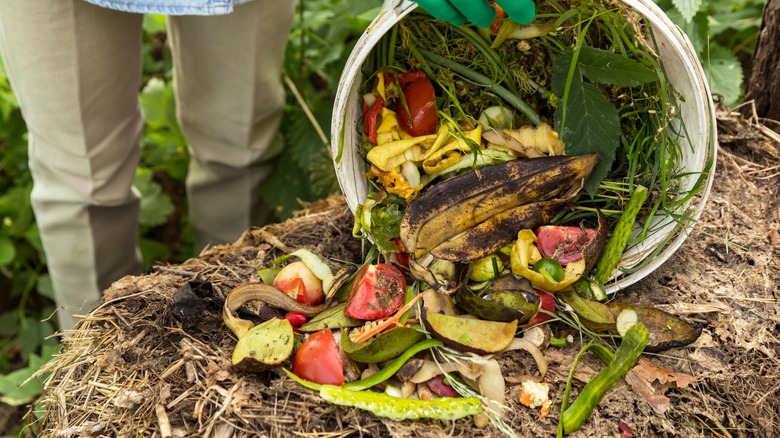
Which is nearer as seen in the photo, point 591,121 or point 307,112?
point 591,121

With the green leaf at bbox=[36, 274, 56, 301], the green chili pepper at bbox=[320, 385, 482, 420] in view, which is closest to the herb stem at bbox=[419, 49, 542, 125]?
the green chili pepper at bbox=[320, 385, 482, 420]

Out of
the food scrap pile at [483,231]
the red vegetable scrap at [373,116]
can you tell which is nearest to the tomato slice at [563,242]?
the food scrap pile at [483,231]

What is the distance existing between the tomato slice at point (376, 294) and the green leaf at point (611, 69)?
53cm

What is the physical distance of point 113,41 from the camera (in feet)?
5.22

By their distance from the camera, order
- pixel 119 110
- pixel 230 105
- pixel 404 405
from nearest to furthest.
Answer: pixel 404 405
pixel 119 110
pixel 230 105

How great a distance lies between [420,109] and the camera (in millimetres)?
1447

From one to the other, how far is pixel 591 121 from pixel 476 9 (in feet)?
1.07

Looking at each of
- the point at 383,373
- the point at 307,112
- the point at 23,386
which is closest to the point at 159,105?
the point at 307,112

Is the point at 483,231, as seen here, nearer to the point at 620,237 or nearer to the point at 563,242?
the point at 563,242

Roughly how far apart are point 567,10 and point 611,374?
69 cm

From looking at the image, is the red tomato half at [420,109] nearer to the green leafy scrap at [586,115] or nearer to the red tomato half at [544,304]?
the green leafy scrap at [586,115]

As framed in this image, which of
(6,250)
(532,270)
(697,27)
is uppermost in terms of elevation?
(697,27)

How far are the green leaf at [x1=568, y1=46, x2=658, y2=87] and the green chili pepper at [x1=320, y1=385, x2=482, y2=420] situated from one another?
64cm

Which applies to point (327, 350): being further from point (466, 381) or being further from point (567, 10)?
point (567, 10)
